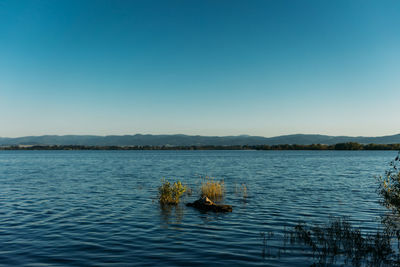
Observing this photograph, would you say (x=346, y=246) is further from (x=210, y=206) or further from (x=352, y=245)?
(x=210, y=206)

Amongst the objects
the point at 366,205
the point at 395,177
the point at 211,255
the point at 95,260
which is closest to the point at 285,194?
the point at 366,205

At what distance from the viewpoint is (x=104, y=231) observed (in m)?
17.1

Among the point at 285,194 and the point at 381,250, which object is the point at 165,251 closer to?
the point at 381,250

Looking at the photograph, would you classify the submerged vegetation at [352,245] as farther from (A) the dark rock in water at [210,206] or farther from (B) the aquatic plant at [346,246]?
(A) the dark rock in water at [210,206]

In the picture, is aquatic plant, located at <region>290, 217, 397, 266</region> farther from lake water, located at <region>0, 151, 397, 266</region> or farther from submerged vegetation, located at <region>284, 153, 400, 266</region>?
lake water, located at <region>0, 151, 397, 266</region>

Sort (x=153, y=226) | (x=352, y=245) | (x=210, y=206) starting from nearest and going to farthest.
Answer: (x=352, y=245), (x=153, y=226), (x=210, y=206)

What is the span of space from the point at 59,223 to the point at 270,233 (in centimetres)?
1267

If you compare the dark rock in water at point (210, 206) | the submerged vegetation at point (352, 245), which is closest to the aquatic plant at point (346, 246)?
the submerged vegetation at point (352, 245)

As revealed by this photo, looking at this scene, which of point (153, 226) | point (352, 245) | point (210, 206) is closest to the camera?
point (352, 245)

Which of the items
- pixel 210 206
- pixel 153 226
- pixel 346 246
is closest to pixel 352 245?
pixel 346 246

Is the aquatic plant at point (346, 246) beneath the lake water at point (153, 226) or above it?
above

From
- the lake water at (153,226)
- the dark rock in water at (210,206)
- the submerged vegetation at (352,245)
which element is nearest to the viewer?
the submerged vegetation at (352,245)

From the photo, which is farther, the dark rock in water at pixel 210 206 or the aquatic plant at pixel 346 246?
the dark rock in water at pixel 210 206

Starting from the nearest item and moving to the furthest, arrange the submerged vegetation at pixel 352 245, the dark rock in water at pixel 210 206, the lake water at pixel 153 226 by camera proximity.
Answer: the submerged vegetation at pixel 352 245, the lake water at pixel 153 226, the dark rock in water at pixel 210 206
